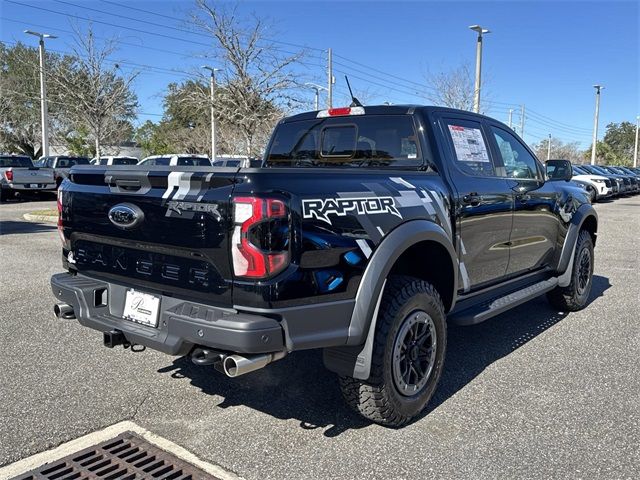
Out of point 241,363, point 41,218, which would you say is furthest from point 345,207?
point 41,218

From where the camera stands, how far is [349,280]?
2.90m

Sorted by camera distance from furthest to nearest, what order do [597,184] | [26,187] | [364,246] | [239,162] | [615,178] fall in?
[615,178] < [597,184] < [26,187] < [239,162] < [364,246]

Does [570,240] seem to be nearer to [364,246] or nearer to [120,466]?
[364,246]

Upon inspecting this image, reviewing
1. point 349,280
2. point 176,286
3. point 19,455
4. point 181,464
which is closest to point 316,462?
point 181,464

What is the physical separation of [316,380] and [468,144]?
6.92 feet

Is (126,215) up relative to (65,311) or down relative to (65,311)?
up

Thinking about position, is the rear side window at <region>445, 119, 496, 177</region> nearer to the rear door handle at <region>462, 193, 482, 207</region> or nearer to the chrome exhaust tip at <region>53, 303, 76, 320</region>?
the rear door handle at <region>462, 193, 482, 207</region>

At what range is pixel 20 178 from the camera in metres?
19.5

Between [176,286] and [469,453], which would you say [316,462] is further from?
[176,286]

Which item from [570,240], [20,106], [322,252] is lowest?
[570,240]

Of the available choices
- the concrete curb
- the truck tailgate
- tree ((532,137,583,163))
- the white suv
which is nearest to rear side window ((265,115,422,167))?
the truck tailgate

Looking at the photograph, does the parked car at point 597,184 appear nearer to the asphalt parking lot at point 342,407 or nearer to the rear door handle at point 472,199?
the asphalt parking lot at point 342,407

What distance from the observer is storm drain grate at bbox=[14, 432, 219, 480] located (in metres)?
2.77

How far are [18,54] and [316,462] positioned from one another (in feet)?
147
